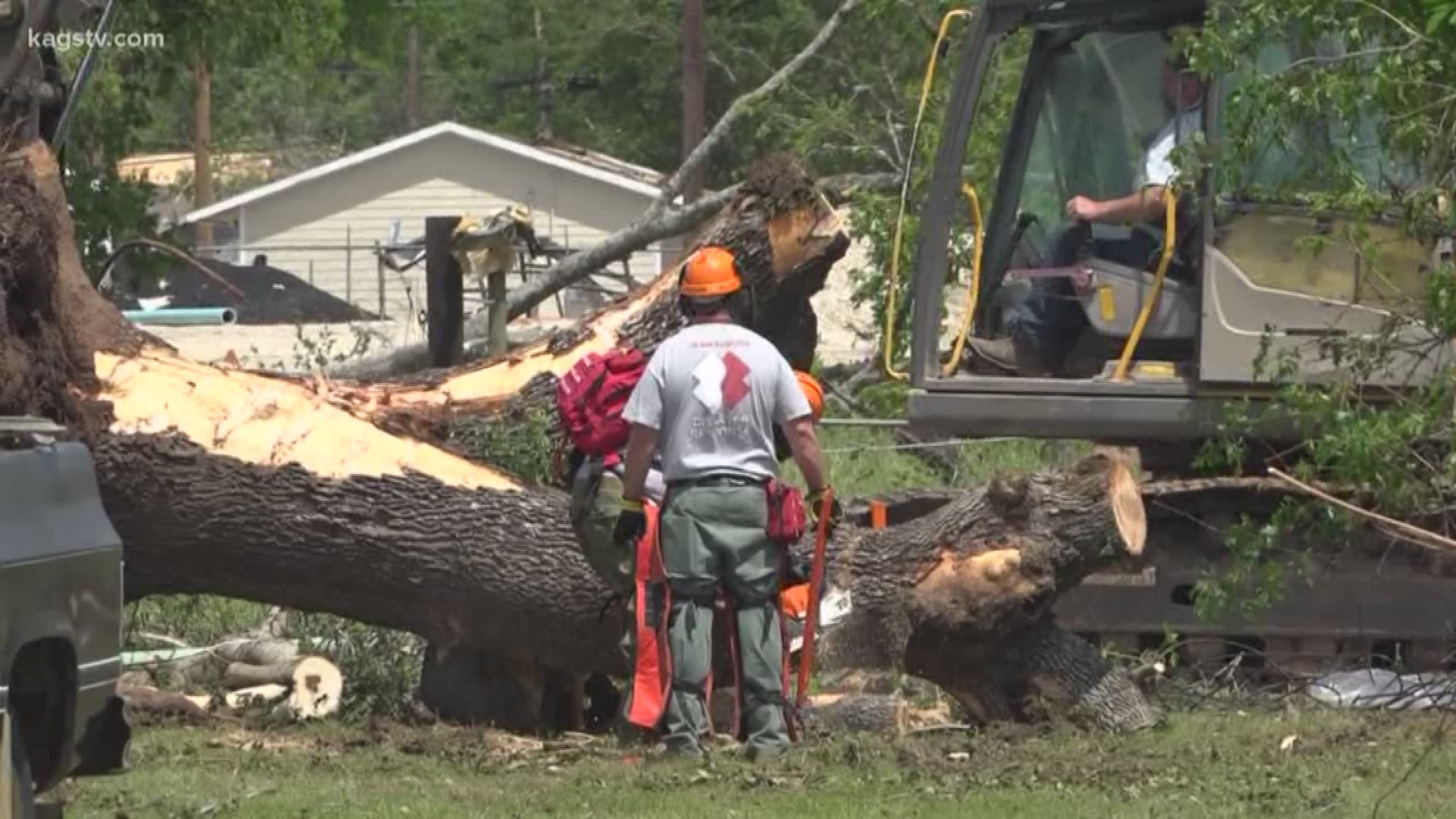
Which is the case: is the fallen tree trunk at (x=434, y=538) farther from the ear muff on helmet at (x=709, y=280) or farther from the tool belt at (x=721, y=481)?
the ear muff on helmet at (x=709, y=280)

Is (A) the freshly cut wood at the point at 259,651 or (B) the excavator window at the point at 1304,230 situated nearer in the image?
(B) the excavator window at the point at 1304,230

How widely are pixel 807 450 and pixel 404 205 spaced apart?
42.3 meters

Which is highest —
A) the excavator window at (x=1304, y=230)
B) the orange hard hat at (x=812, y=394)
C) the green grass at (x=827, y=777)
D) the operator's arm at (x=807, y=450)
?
the excavator window at (x=1304, y=230)

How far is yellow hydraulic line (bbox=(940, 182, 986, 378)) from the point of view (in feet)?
38.2

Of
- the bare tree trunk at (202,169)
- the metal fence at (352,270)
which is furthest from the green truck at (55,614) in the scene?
the bare tree trunk at (202,169)

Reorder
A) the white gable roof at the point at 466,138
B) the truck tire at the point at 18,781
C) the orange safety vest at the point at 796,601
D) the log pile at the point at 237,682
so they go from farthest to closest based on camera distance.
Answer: the white gable roof at the point at 466,138 < the log pile at the point at 237,682 < the orange safety vest at the point at 796,601 < the truck tire at the point at 18,781

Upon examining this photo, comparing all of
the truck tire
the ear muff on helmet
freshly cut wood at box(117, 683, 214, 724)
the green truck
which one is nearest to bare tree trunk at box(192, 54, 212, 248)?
freshly cut wood at box(117, 683, 214, 724)

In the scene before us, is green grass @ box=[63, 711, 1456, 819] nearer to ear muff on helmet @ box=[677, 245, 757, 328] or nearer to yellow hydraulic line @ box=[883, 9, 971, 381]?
ear muff on helmet @ box=[677, 245, 757, 328]

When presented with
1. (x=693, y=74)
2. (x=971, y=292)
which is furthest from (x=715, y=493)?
(x=693, y=74)

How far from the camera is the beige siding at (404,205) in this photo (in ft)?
161

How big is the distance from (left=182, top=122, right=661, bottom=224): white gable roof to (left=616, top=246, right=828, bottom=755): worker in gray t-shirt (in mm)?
35929

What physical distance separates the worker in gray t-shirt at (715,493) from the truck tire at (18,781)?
3314mm

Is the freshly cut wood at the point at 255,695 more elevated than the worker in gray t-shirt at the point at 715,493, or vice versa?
the worker in gray t-shirt at the point at 715,493

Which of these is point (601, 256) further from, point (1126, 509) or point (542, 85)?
point (542, 85)
